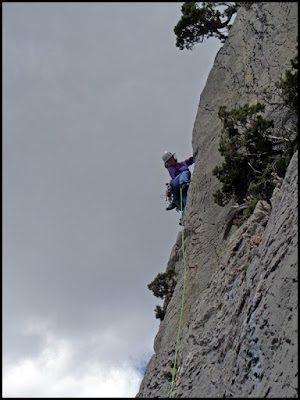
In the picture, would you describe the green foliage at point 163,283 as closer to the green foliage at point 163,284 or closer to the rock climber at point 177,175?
the green foliage at point 163,284

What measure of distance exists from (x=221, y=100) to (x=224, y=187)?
4.34 m

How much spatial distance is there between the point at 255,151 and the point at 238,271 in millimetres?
3839

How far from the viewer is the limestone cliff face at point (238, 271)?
682 cm

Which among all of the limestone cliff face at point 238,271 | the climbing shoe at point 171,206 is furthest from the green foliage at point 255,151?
the climbing shoe at point 171,206

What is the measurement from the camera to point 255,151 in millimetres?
11969

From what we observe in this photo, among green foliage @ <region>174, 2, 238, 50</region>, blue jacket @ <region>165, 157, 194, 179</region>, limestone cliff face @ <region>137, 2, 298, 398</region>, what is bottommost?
limestone cliff face @ <region>137, 2, 298, 398</region>

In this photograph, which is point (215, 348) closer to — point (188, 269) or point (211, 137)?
point (188, 269)

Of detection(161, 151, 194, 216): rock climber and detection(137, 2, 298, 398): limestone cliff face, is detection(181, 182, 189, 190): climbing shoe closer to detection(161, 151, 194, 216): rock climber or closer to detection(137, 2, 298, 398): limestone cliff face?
detection(161, 151, 194, 216): rock climber

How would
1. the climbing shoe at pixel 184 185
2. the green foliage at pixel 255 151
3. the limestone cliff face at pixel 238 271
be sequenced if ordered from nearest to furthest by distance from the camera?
the limestone cliff face at pixel 238 271 → the green foliage at pixel 255 151 → the climbing shoe at pixel 184 185

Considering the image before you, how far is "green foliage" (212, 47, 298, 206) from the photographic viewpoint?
1080 centimetres

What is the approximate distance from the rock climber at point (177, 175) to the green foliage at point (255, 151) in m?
3.92

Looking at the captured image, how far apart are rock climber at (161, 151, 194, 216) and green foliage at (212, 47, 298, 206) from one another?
392cm

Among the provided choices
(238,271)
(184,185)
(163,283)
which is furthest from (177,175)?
(238,271)

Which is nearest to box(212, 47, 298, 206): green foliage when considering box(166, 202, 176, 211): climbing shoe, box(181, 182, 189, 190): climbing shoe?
box(181, 182, 189, 190): climbing shoe
